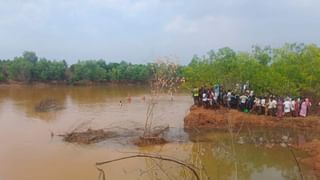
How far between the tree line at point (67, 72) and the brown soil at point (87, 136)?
41610mm

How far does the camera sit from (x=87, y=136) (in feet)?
66.6

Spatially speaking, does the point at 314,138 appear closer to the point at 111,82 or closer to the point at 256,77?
the point at 256,77

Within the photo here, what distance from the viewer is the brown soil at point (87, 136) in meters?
19.9

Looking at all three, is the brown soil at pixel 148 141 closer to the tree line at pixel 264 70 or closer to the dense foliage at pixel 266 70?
the tree line at pixel 264 70

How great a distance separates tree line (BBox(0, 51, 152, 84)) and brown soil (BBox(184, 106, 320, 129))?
129 ft

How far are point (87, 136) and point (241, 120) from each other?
8037 millimetres

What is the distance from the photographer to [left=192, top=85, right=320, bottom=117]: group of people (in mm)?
23145

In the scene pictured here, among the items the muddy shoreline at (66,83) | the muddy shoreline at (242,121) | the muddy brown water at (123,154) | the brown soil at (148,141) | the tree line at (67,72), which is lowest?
the muddy brown water at (123,154)

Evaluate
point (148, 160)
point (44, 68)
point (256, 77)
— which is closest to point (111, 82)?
point (44, 68)

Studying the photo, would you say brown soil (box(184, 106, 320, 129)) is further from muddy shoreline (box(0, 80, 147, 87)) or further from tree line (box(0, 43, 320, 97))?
muddy shoreline (box(0, 80, 147, 87))

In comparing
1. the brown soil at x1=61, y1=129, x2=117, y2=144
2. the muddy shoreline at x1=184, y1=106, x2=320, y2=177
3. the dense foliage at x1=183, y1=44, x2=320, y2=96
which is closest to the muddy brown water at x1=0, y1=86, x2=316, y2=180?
the brown soil at x1=61, y1=129, x2=117, y2=144

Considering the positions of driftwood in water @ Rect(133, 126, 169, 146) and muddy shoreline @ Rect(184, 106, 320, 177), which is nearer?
driftwood in water @ Rect(133, 126, 169, 146)

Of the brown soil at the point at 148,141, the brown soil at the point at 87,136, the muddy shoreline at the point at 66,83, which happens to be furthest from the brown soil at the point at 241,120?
the muddy shoreline at the point at 66,83

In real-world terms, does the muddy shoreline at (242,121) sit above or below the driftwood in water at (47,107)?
above
